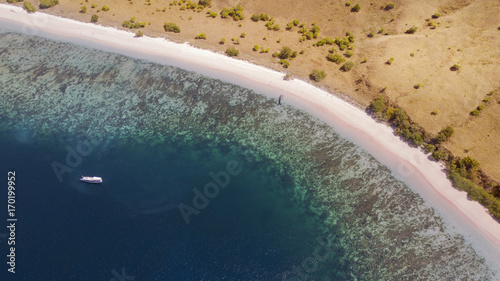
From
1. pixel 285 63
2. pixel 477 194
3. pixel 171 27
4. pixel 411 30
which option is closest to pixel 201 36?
pixel 171 27

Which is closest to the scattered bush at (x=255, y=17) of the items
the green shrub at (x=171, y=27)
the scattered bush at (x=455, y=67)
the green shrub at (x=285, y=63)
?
the green shrub at (x=285, y=63)

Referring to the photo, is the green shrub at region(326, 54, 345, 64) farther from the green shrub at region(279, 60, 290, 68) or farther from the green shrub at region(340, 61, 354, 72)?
the green shrub at region(279, 60, 290, 68)

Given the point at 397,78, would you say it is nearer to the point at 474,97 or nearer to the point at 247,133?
the point at 474,97

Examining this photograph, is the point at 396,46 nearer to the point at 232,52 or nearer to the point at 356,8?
the point at 356,8

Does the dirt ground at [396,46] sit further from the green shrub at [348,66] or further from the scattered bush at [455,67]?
the green shrub at [348,66]

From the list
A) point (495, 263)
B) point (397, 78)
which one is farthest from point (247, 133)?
point (495, 263)

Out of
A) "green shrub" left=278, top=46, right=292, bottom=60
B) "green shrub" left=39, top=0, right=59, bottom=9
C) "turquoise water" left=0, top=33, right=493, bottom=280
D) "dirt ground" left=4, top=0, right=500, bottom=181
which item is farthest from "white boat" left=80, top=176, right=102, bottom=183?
"green shrub" left=39, top=0, right=59, bottom=9
